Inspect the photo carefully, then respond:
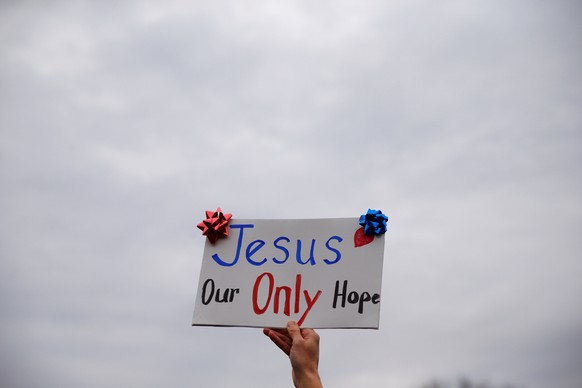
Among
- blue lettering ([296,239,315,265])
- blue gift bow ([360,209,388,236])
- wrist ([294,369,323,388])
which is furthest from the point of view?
blue lettering ([296,239,315,265])

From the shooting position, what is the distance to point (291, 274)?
13.4 feet

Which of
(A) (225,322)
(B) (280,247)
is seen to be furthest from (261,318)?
(B) (280,247)

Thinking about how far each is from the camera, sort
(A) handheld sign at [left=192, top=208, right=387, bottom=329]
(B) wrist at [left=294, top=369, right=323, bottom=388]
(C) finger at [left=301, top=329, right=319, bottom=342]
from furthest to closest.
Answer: (A) handheld sign at [left=192, top=208, right=387, bottom=329], (C) finger at [left=301, top=329, right=319, bottom=342], (B) wrist at [left=294, top=369, right=323, bottom=388]

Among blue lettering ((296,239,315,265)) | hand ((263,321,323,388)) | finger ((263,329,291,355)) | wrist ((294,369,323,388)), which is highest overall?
blue lettering ((296,239,315,265))

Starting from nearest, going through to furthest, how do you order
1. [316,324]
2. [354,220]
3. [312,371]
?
[312,371] < [316,324] < [354,220]

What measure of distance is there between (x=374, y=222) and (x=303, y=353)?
1.15 m

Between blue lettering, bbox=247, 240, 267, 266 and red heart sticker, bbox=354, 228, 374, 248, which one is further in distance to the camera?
blue lettering, bbox=247, 240, 267, 266

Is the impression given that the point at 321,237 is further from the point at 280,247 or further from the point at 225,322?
the point at 225,322

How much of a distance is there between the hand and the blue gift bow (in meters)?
0.83

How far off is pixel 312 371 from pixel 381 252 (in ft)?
3.74

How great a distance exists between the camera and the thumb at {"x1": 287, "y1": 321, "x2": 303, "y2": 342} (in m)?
3.45

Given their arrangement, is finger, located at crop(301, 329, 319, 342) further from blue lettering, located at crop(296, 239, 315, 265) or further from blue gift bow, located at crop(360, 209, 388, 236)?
blue gift bow, located at crop(360, 209, 388, 236)

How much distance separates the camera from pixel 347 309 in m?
3.84

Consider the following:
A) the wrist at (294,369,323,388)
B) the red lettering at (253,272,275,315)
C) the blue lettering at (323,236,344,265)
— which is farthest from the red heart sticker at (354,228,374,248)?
the wrist at (294,369,323,388)
